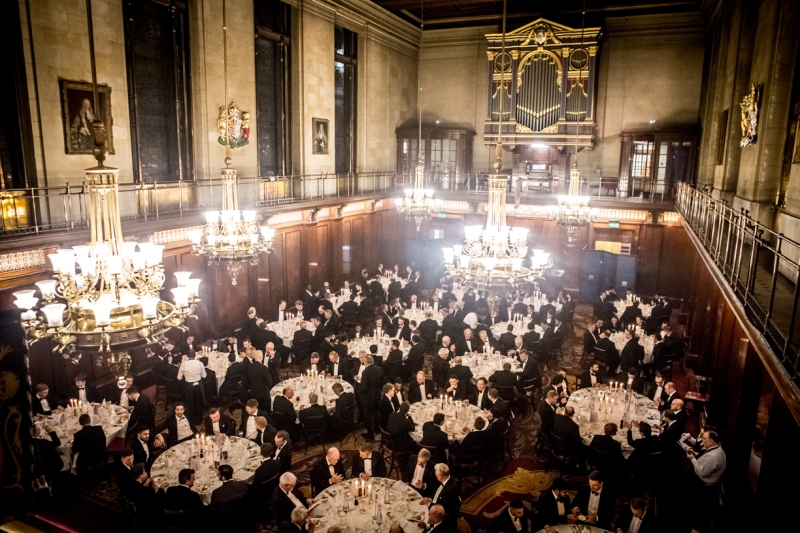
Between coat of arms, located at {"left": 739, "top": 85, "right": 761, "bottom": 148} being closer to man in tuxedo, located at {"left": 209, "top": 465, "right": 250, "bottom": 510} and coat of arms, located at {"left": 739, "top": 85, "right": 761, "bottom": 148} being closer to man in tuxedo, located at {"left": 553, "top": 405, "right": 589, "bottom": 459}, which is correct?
man in tuxedo, located at {"left": 553, "top": 405, "right": 589, "bottom": 459}

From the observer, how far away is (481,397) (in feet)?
31.0

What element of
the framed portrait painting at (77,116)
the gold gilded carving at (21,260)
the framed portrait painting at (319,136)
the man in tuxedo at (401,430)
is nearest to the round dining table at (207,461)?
the man in tuxedo at (401,430)

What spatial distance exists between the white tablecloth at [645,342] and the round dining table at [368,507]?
7146 mm

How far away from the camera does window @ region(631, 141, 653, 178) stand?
62.8 feet

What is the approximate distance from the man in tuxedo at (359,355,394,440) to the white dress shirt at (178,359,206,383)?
2870 mm

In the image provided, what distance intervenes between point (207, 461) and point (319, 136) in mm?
11476

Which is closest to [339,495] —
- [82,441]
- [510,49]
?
[82,441]

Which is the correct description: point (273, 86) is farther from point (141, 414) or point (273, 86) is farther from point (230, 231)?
point (141, 414)

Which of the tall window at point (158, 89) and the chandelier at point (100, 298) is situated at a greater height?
the tall window at point (158, 89)

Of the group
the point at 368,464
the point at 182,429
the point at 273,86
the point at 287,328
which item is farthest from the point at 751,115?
the point at 273,86

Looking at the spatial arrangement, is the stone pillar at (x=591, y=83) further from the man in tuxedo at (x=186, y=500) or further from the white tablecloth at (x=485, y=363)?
the man in tuxedo at (x=186, y=500)

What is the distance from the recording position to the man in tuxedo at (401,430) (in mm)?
8094

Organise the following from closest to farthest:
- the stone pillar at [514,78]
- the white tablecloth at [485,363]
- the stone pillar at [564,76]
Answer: the white tablecloth at [485,363] → the stone pillar at [564,76] → the stone pillar at [514,78]

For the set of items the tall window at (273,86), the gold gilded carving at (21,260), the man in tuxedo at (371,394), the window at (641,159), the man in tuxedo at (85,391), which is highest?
the tall window at (273,86)
